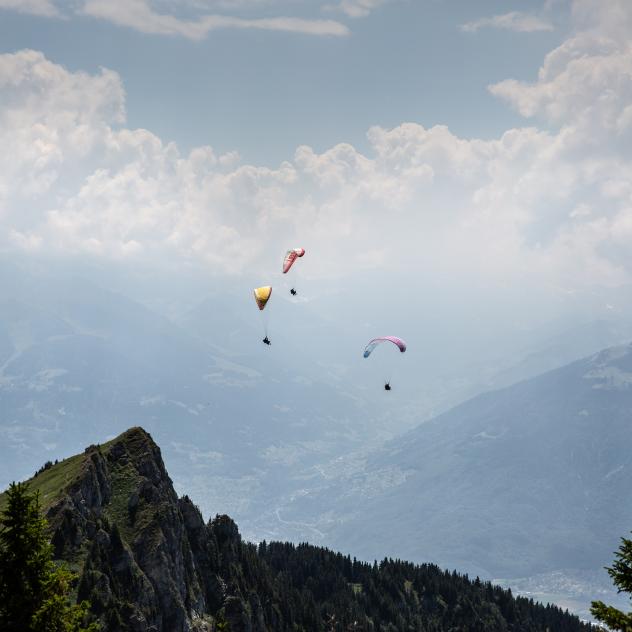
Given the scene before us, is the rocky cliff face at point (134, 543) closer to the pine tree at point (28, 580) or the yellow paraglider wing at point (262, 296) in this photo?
the yellow paraglider wing at point (262, 296)

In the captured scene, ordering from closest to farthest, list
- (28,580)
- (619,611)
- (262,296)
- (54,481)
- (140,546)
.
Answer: (619,611)
(28,580)
(140,546)
(54,481)
(262,296)

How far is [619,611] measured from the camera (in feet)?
120

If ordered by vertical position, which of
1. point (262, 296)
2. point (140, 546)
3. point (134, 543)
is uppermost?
point (262, 296)

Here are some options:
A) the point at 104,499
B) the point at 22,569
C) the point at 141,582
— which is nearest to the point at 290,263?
the point at 104,499

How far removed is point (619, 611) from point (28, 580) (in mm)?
29692

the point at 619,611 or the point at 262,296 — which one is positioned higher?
the point at 262,296

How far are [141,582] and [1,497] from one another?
33.6 meters

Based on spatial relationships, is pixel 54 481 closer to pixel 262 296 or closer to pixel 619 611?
pixel 262 296

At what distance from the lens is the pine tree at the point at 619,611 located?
1416 inches

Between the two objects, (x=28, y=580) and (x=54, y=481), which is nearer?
(x=28, y=580)

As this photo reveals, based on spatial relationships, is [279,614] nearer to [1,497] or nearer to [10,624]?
[1,497]

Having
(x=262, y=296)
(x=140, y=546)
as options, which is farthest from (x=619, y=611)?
(x=262, y=296)

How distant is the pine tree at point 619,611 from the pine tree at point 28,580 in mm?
25852

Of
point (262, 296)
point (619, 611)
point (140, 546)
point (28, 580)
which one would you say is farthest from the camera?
point (262, 296)
